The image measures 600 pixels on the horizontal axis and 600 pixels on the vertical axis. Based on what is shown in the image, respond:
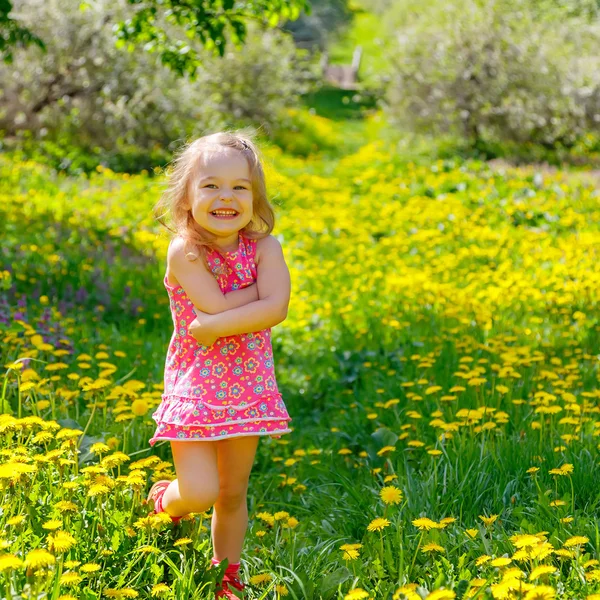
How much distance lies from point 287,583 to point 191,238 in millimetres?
1114

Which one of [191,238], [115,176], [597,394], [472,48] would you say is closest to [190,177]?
[191,238]

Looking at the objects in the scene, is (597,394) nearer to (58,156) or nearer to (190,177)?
(190,177)

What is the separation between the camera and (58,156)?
11.7 m

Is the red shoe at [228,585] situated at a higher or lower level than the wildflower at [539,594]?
lower

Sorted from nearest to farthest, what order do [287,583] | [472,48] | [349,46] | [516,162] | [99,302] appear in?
[287,583], [99,302], [516,162], [472,48], [349,46]

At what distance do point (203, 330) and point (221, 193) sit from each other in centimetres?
44

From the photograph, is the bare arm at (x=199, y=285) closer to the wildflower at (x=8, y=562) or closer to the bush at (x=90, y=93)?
the wildflower at (x=8, y=562)

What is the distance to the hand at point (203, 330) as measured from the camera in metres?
2.65

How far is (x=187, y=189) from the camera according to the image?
2834 mm

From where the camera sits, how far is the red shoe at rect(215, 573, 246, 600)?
257cm

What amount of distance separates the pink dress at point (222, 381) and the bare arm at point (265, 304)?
58mm

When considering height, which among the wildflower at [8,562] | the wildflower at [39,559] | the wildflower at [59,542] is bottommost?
the wildflower at [59,542]

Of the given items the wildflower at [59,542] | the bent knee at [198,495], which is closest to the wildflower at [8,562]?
the wildflower at [59,542]

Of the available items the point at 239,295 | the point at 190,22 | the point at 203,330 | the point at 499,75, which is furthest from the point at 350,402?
the point at 499,75
